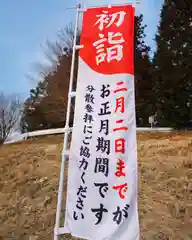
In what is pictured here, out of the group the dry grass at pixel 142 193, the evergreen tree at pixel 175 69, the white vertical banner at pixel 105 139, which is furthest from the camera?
the evergreen tree at pixel 175 69

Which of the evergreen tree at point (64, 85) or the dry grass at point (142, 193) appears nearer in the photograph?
the dry grass at point (142, 193)

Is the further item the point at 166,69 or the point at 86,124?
the point at 166,69

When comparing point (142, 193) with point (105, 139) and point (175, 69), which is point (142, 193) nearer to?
point (105, 139)

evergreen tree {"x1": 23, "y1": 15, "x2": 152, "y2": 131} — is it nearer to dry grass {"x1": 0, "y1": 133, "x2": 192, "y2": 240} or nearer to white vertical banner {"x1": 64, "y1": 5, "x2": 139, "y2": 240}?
dry grass {"x1": 0, "y1": 133, "x2": 192, "y2": 240}

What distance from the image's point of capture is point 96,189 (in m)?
2.38

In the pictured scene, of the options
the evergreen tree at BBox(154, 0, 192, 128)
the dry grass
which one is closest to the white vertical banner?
the dry grass

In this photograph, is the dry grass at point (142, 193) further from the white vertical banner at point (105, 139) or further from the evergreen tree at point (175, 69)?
the evergreen tree at point (175, 69)

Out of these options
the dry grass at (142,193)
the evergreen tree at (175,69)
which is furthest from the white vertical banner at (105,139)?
the evergreen tree at (175,69)

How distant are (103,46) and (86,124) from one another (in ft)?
2.18

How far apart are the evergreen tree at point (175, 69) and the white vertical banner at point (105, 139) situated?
7708mm

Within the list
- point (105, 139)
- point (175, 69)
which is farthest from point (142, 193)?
point (175, 69)

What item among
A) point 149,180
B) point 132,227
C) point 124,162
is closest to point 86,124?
point 124,162

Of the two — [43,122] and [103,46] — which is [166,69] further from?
[103,46]

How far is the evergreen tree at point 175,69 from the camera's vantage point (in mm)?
10117
